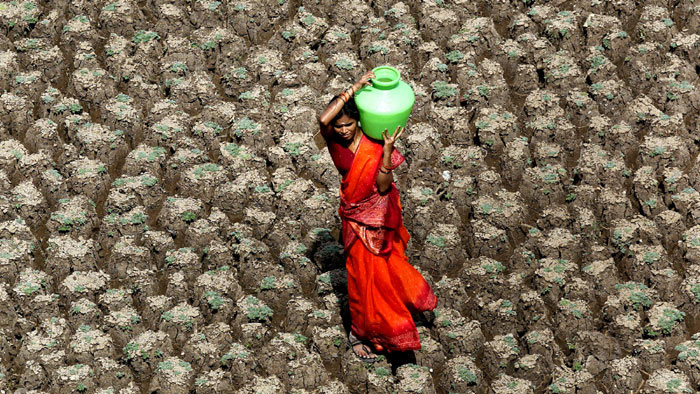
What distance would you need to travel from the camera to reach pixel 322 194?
11.6 m

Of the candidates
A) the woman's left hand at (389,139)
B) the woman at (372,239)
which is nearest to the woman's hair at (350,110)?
the woman at (372,239)

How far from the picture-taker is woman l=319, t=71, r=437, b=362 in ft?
33.1

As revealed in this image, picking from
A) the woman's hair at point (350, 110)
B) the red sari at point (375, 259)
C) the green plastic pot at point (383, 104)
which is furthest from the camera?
the red sari at point (375, 259)

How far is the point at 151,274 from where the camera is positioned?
1108 cm

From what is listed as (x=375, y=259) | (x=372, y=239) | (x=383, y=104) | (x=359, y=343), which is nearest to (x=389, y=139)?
(x=383, y=104)

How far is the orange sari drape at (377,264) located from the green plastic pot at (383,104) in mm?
179

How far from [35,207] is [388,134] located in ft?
10.3

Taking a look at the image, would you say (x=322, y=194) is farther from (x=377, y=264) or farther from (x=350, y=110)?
(x=350, y=110)

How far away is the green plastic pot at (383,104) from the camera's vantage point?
9906 mm

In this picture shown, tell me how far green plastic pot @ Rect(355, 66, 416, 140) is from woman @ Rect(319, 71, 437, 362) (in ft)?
0.19

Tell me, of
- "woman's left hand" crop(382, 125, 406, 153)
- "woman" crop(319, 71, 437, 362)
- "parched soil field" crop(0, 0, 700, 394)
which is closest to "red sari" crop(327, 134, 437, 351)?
"woman" crop(319, 71, 437, 362)

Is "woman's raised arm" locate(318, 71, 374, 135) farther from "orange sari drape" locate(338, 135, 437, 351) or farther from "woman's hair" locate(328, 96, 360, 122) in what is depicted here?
"orange sari drape" locate(338, 135, 437, 351)

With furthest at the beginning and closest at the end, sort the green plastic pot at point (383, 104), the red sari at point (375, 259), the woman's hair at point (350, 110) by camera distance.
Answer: the red sari at point (375, 259) → the woman's hair at point (350, 110) → the green plastic pot at point (383, 104)

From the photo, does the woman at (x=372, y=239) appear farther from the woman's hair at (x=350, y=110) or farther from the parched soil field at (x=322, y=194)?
the parched soil field at (x=322, y=194)
